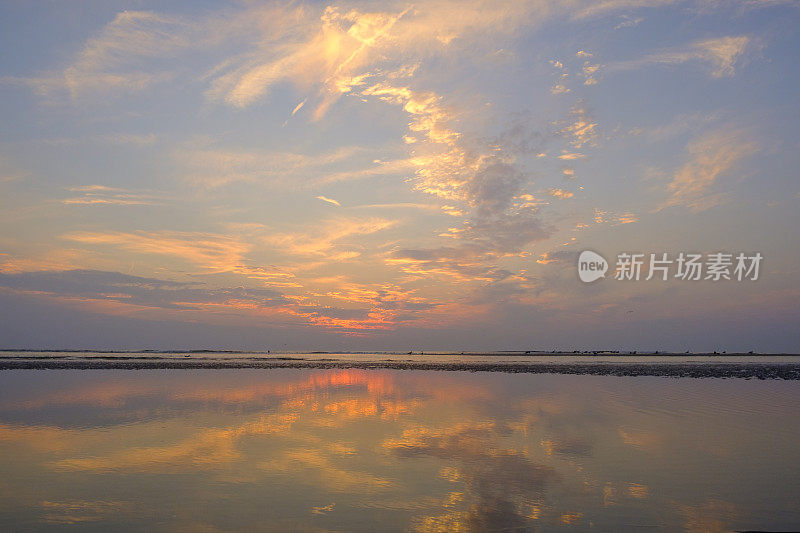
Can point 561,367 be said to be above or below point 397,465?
below

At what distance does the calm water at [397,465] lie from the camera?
1214 cm

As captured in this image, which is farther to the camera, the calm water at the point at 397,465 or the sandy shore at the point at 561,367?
the sandy shore at the point at 561,367

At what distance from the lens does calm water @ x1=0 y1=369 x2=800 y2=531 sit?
12141 mm

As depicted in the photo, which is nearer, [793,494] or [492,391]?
[793,494]

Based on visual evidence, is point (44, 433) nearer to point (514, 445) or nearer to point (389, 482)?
point (389, 482)

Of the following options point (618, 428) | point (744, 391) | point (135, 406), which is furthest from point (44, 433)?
point (744, 391)

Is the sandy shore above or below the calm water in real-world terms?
below

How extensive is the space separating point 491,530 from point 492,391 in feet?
100

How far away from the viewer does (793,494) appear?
13.8m

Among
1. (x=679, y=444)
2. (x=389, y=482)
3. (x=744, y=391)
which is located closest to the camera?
(x=389, y=482)

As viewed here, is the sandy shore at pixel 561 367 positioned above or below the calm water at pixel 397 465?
below

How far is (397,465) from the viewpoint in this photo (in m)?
17.0

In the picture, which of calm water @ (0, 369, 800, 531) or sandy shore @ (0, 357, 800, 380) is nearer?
calm water @ (0, 369, 800, 531)

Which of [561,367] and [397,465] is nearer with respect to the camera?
[397,465]
